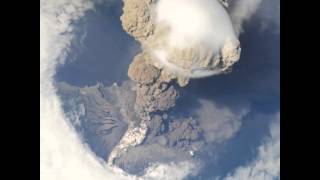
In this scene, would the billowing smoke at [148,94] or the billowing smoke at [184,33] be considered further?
the billowing smoke at [148,94]

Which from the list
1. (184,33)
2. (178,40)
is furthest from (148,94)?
(184,33)

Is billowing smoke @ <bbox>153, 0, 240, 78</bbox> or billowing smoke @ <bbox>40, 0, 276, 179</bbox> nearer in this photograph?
billowing smoke @ <bbox>153, 0, 240, 78</bbox>

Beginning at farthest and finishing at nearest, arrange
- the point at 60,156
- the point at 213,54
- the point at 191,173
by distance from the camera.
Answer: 1. the point at 191,173
2. the point at 60,156
3. the point at 213,54

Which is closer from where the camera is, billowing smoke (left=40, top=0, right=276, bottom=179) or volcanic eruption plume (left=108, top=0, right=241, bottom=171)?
volcanic eruption plume (left=108, top=0, right=241, bottom=171)

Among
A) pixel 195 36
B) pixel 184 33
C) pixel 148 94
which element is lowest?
pixel 148 94

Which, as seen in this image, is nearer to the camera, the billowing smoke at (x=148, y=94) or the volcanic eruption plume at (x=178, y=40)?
the volcanic eruption plume at (x=178, y=40)

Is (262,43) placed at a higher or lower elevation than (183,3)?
lower

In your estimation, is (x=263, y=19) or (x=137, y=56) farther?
(x=263, y=19)

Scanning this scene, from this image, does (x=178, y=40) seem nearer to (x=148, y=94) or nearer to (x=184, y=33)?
(x=184, y=33)

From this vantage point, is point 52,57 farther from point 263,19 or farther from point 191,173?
point 263,19

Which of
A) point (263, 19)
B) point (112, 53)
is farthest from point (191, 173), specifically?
point (263, 19)

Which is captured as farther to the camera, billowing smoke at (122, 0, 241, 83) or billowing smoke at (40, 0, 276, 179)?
billowing smoke at (40, 0, 276, 179)
